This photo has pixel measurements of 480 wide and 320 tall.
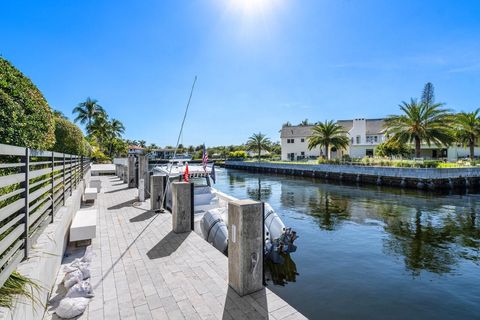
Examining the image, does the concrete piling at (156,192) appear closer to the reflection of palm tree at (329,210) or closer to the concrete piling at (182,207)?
the concrete piling at (182,207)

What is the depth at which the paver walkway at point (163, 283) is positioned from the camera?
3463 mm

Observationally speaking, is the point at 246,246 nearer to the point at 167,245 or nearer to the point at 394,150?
the point at 167,245

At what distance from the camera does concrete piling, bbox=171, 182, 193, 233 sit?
664 centimetres

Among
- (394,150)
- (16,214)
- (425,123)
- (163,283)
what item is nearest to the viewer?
(16,214)

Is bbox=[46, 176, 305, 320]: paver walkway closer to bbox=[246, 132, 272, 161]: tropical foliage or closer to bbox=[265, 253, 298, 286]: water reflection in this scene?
bbox=[265, 253, 298, 286]: water reflection

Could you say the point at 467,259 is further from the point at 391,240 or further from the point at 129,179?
the point at 129,179

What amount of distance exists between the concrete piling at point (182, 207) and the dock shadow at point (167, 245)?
198mm

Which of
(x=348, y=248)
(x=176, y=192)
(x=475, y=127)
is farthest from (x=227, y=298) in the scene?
(x=475, y=127)

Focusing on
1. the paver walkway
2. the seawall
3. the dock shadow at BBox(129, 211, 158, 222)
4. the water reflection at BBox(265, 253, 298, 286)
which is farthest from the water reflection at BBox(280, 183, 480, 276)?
the dock shadow at BBox(129, 211, 158, 222)

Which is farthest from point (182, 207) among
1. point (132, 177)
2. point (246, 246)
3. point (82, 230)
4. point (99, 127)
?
point (99, 127)

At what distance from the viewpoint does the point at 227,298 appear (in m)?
3.80

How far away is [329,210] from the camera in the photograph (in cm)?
1526

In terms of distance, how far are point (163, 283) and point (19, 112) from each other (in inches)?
133

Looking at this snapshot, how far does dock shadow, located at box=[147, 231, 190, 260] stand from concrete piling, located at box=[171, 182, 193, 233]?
198 millimetres
